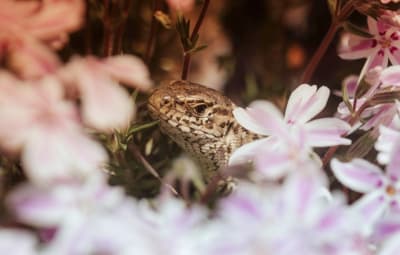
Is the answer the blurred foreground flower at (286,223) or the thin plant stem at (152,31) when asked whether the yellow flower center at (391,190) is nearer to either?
the blurred foreground flower at (286,223)

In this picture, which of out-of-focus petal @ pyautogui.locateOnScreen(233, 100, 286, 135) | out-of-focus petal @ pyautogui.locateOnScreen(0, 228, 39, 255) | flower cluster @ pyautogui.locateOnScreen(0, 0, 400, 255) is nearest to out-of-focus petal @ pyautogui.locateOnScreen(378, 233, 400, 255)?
flower cluster @ pyautogui.locateOnScreen(0, 0, 400, 255)

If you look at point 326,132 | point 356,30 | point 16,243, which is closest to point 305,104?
point 326,132

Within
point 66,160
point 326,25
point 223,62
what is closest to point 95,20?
point 223,62

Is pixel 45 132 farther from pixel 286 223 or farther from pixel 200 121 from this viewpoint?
pixel 200 121

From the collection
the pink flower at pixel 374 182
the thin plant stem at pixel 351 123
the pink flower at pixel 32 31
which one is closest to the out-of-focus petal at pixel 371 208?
the pink flower at pixel 374 182

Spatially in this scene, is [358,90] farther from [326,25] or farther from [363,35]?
[326,25]

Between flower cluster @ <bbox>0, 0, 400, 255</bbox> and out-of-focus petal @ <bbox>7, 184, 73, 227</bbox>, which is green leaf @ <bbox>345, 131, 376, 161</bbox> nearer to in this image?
flower cluster @ <bbox>0, 0, 400, 255</bbox>
